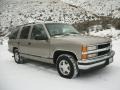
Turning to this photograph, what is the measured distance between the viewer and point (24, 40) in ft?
24.5

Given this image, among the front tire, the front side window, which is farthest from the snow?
the front tire

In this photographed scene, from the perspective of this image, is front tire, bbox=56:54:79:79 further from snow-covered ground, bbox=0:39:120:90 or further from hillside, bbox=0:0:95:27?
hillside, bbox=0:0:95:27

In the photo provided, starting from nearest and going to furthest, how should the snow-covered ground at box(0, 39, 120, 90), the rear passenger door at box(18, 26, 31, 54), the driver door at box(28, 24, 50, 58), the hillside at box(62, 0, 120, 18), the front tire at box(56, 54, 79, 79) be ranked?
the snow-covered ground at box(0, 39, 120, 90) < the front tire at box(56, 54, 79, 79) < the driver door at box(28, 24, 50, 58) < the rear passenger door at box(18, 26, 31, 54) < the hillside at box(62, 0, 120, 18)

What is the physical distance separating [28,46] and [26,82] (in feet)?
6.36

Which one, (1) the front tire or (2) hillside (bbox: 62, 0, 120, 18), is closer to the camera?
(1) the front tire

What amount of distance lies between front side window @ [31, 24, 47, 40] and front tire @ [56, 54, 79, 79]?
107 cm

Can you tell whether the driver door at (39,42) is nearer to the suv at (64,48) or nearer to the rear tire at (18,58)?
the suv at (64,48)

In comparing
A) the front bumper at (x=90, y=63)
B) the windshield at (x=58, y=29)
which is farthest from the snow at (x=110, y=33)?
the front bumper at (x=90, y=63)

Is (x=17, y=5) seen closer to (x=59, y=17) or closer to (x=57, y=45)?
(x=59, y=17)

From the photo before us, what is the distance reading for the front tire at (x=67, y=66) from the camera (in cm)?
534

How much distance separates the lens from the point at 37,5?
4109 cm

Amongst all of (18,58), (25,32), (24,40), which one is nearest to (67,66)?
(24,40)

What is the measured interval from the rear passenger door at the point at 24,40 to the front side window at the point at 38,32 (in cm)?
48

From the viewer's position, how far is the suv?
201 inches
